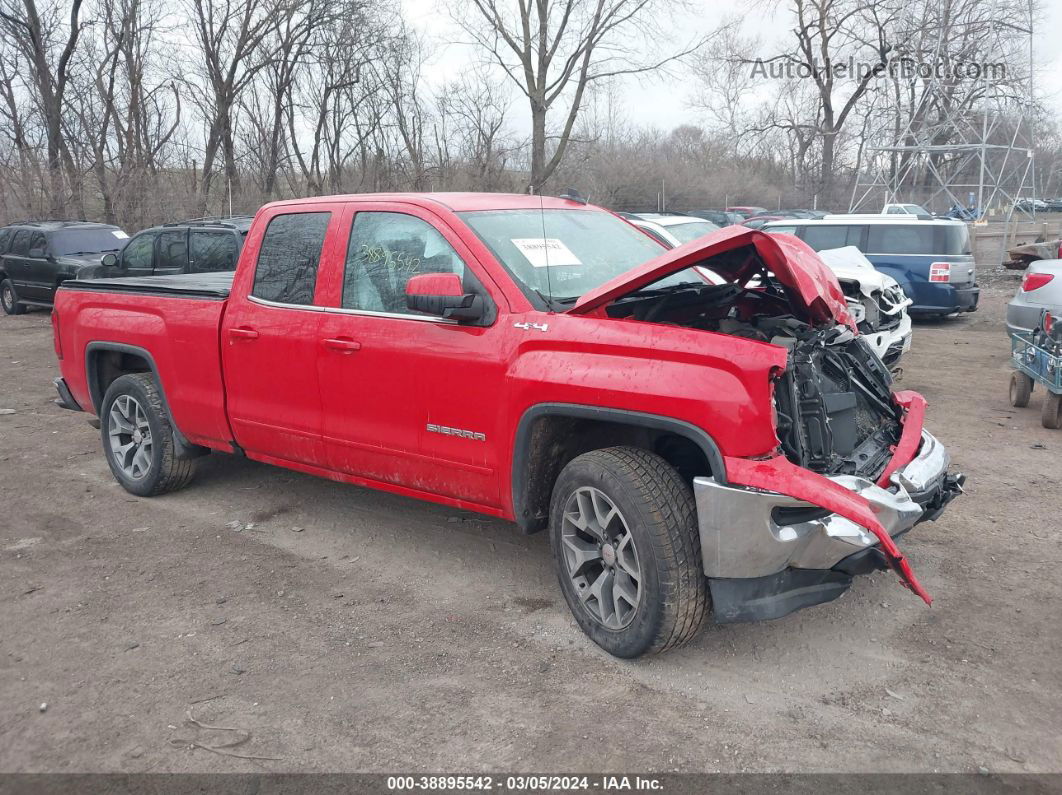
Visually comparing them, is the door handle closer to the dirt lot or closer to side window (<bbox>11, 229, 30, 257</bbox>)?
the dirt lot

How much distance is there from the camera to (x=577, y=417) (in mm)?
3680

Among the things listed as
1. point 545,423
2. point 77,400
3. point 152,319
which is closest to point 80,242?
point 77,400

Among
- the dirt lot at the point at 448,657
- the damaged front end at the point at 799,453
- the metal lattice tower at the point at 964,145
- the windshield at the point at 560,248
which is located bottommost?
the dirt lot at the point at 448,657

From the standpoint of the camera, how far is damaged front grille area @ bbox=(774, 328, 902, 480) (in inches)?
136

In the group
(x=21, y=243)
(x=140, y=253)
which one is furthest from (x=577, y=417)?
(x=21, y=243)

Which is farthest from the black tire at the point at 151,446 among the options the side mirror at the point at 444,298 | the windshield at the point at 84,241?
the windshield at the point at 84,241

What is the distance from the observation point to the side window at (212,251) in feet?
35.9

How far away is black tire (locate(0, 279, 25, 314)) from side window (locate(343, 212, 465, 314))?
47.3ft

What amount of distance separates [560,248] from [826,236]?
35.8 feet

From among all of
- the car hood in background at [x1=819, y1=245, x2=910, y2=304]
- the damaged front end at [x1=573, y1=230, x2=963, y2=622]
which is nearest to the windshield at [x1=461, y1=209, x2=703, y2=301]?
A: the damaged front end at [x1=573, y1=230, x2=963, y2=622]

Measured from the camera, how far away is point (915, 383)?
9.11 m

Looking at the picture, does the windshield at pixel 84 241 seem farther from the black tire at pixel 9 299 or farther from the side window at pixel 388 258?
the side window at pixel 388 258

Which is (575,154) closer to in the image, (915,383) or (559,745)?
(915,383)

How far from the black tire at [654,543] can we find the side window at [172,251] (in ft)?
31.2
